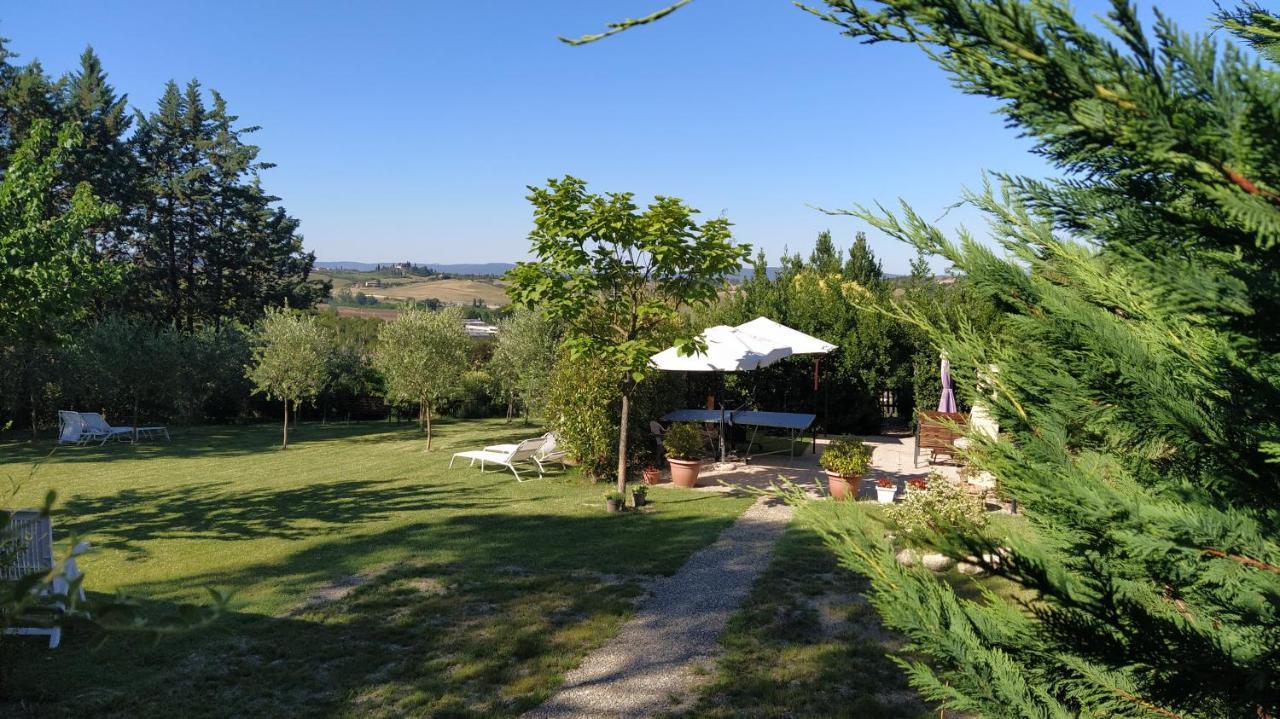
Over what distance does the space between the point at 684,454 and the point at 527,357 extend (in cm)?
775

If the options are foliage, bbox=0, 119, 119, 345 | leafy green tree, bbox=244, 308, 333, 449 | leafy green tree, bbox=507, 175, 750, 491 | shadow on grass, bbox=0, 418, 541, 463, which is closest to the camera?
foliage, bbox=0, 119, 119, 345

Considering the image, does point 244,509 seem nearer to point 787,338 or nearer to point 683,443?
point 683,443

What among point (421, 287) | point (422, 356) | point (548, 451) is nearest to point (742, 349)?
point (548, 451)

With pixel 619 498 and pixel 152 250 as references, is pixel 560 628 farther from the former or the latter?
pixel 152 250

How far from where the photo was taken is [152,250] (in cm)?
3109

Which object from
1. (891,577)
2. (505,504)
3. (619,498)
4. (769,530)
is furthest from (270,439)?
(891,577)

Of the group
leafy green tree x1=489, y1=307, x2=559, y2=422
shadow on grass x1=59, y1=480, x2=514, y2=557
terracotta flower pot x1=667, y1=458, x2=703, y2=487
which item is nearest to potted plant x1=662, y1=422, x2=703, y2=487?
terracotta flower pot x1=667, y1=458, x2=703, y2=487

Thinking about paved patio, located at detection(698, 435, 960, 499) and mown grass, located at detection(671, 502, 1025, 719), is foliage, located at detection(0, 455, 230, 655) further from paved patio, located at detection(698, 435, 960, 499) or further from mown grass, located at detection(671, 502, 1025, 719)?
paved patio, located at detection(698, 435, 960, 499)

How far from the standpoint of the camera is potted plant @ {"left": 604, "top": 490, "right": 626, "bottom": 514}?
32.4 ft

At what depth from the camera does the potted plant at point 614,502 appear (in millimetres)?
9875

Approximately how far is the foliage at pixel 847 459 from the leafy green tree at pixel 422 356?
1086 cm

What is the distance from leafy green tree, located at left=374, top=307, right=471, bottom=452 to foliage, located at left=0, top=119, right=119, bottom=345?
28.3 ft

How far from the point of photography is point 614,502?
989cm

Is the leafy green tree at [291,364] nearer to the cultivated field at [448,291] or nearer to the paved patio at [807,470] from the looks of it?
the paved patio at [807,470]
